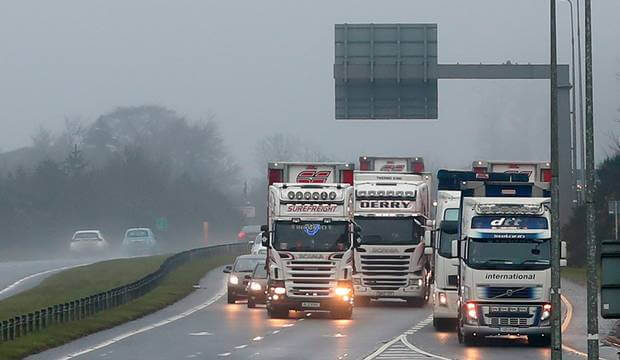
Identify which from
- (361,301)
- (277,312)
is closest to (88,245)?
(361,301)

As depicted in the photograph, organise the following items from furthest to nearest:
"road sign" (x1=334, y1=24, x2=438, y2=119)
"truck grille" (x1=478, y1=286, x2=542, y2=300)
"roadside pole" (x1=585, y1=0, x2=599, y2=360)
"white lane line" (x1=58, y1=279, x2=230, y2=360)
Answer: "road sign" (x1=334, y1=24, x2=438, y2=119), "truck grille" (x1=478, y1=286, x2=542, y2=300), "white lane line" (x1=58, y1=279, x2=230, y2=360), "roadside pole" (x1=585, y1=0, x2=599, y2=360)

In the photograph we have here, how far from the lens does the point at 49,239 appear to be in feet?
393

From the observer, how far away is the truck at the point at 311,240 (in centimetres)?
4116

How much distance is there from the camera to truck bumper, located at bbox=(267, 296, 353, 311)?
136ft

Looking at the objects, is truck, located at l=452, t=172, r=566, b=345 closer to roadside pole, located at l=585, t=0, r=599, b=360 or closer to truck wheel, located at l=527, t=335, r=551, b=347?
truck wheel, located at l=527, t=335, r=551, b=347

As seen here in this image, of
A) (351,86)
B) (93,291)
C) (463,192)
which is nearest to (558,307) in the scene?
(463,192)

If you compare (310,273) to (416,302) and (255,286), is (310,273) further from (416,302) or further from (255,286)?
(416,302)

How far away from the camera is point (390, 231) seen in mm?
→ 46281

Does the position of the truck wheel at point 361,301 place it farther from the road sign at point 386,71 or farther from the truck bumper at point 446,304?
the truck bumper at point 446,304

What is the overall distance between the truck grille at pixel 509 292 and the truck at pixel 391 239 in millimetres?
13816

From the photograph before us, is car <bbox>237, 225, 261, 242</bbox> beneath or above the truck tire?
above

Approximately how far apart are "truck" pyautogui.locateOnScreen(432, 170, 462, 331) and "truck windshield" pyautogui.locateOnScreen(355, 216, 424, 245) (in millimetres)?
5283

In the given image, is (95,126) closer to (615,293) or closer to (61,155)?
(61,155)

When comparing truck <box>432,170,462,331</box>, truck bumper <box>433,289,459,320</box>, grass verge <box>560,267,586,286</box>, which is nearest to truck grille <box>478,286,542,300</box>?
truck <box>432,170,462,331</box>
